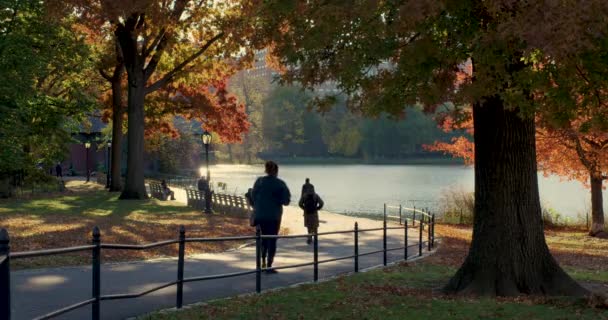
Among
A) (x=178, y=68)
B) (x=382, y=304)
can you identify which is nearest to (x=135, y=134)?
(x=178, y=68)

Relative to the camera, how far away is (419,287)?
13.1 m

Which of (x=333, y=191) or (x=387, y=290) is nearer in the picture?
(x=387, y=290)

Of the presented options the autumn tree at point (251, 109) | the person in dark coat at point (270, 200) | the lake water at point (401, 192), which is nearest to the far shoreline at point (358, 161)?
the autumn tree at point (251, 109)

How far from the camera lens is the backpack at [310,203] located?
21.5 m

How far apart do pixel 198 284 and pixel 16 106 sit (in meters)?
20.4

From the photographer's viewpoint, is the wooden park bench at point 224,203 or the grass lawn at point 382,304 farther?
the wooden park bench at point 224,203

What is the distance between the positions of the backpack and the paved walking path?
1333mm

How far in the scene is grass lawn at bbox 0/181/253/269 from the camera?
18438 millimetres

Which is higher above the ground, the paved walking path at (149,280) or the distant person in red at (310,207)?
the distant person in red at (310,207)

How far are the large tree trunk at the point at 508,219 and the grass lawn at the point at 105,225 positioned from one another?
8085mm

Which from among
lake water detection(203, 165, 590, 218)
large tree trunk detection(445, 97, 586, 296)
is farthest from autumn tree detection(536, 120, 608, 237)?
large tree trunk detection(445, 97, 586, 296)

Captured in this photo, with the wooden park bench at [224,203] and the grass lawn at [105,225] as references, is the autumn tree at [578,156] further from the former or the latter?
the grass lawn at [105,225]

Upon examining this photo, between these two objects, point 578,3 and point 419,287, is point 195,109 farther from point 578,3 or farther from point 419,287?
point 578,3

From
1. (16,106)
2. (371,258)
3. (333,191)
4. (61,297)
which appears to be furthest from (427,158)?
(61,297)
